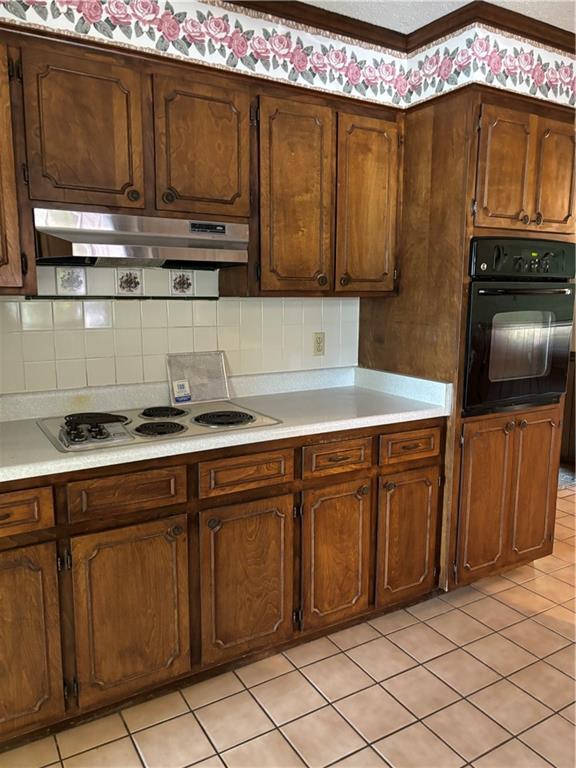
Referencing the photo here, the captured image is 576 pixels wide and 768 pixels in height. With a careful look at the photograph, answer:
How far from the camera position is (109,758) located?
5.82ft

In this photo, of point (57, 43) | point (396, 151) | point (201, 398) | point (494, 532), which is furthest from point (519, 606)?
point (57, 43)

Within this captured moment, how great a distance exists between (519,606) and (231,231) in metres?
2.15

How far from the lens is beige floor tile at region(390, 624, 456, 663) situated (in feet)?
7.59

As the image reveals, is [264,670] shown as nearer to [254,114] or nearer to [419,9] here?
[254,114]

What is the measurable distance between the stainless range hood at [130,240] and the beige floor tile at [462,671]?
178 centimetres

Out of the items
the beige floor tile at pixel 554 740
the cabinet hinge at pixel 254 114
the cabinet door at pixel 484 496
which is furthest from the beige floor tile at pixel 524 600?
the cabinet hinge at pixel 254 114

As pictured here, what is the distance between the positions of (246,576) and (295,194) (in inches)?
60.9

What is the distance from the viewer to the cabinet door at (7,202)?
180 cm

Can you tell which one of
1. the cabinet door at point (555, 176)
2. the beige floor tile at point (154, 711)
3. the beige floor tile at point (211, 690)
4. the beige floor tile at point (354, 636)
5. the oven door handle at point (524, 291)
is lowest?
the beige floor tile at point (354, 636)

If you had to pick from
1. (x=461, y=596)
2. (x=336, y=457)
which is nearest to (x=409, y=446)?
(x=336, y=457)

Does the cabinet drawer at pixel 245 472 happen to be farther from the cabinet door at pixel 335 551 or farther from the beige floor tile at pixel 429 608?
the beige floor tile at pixel 429 608

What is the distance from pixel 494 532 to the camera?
2756 millimetres

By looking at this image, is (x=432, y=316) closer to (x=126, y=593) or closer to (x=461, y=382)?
(x=461, y=382)

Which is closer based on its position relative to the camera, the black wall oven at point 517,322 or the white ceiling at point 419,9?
the white ceiling at point 419,9
